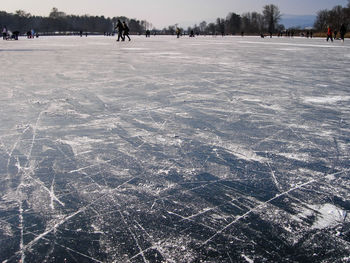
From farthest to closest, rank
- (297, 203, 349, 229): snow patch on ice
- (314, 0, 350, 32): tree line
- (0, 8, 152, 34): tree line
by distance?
(0, 8, 152, 34): tree line → (314, 0, 350, 32): tree line → (297, 203, 349, 229): snow patch on ice

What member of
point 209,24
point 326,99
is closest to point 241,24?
point 209,24

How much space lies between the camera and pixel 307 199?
1.79 metres

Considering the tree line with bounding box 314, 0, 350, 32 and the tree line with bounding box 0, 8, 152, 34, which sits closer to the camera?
the tree line with bounding box 314, 0, 350, 32

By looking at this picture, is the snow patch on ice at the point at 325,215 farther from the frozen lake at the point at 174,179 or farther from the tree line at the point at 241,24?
the tree line at the point at 241,24

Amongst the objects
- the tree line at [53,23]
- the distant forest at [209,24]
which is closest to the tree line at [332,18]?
the distant forest at [209,24]

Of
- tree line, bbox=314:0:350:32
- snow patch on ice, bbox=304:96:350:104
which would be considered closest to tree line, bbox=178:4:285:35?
tree line, bbox=314:0:350:32

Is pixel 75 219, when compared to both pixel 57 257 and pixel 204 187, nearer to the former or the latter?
pixel 57 257

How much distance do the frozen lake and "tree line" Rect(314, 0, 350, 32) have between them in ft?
264

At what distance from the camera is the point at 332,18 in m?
84.9

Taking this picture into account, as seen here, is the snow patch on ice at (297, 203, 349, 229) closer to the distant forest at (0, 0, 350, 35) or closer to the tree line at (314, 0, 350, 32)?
the tree line at (314, 0, 350, 32)

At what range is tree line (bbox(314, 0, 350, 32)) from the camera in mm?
75975

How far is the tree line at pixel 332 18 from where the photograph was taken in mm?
75975

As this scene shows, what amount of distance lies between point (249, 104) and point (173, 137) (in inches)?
61.8

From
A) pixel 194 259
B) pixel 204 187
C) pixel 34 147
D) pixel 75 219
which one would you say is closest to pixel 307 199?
pixel 204 187
